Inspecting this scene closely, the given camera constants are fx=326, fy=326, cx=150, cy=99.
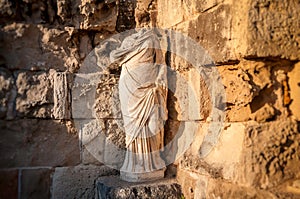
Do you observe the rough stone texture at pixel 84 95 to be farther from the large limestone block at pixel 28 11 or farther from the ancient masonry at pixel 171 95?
the large limestone block at pixel 28 11

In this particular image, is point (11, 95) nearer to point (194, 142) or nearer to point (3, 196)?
point (3, 196)

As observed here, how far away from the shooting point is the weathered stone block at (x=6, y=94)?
336 cm

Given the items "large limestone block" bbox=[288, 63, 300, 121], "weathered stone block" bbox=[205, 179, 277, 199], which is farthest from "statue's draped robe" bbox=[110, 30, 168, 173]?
"large limestone block" bbox=[288, 63, 300, 121]

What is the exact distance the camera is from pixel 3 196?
3340mm

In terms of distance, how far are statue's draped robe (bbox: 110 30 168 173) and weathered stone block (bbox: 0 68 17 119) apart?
116 centimetres

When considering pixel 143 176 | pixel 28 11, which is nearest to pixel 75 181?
pixel 143 176

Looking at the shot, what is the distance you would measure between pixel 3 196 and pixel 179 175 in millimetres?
1812

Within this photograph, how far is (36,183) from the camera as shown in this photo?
11.3 ft

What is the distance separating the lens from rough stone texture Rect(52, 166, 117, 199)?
3.47m

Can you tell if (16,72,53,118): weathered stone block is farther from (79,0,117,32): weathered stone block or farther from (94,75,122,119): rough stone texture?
(79,0,117,32): weathered stone block

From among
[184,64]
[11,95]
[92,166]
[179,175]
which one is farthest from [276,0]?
[11,95]

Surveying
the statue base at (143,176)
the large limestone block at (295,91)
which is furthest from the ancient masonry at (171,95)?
the statue base at (143,176)

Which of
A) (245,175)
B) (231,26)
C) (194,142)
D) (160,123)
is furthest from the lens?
(160,123)

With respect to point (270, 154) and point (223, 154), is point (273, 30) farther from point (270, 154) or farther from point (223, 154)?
point (223, 154)
